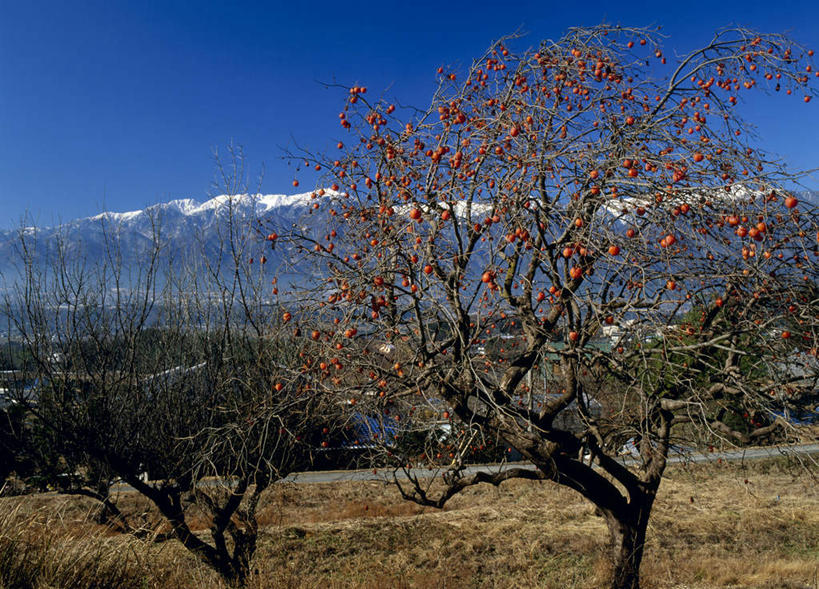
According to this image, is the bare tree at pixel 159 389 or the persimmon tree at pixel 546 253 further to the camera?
the bare tree at pixel 159 389

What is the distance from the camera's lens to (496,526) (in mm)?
14750

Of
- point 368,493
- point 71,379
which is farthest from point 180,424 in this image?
point 368,493

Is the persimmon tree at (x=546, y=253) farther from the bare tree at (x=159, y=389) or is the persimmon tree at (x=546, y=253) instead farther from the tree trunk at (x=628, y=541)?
the bare tree at (x=159, y=389)

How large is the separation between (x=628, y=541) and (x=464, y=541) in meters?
8.06

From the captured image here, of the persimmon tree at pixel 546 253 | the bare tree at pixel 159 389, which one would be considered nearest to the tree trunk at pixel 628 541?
the persimmon tree at pixel 546 253

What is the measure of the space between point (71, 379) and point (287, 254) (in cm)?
717

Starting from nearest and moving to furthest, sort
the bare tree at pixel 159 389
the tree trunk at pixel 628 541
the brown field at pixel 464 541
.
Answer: the brown field at pixel 464 541
the tree trunk at pixel 628 541
the bare tree at pixel 159 389

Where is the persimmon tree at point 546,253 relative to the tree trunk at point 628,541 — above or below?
above

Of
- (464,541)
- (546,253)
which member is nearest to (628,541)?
(546,253)

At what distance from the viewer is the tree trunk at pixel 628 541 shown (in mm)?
6148

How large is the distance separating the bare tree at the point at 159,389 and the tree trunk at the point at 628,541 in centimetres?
454

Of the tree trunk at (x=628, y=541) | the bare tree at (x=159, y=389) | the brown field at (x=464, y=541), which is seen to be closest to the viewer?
the brown field at (x=464, y=541)

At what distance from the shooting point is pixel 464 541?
44.0ft

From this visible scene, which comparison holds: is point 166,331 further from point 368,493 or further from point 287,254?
point 368,493
